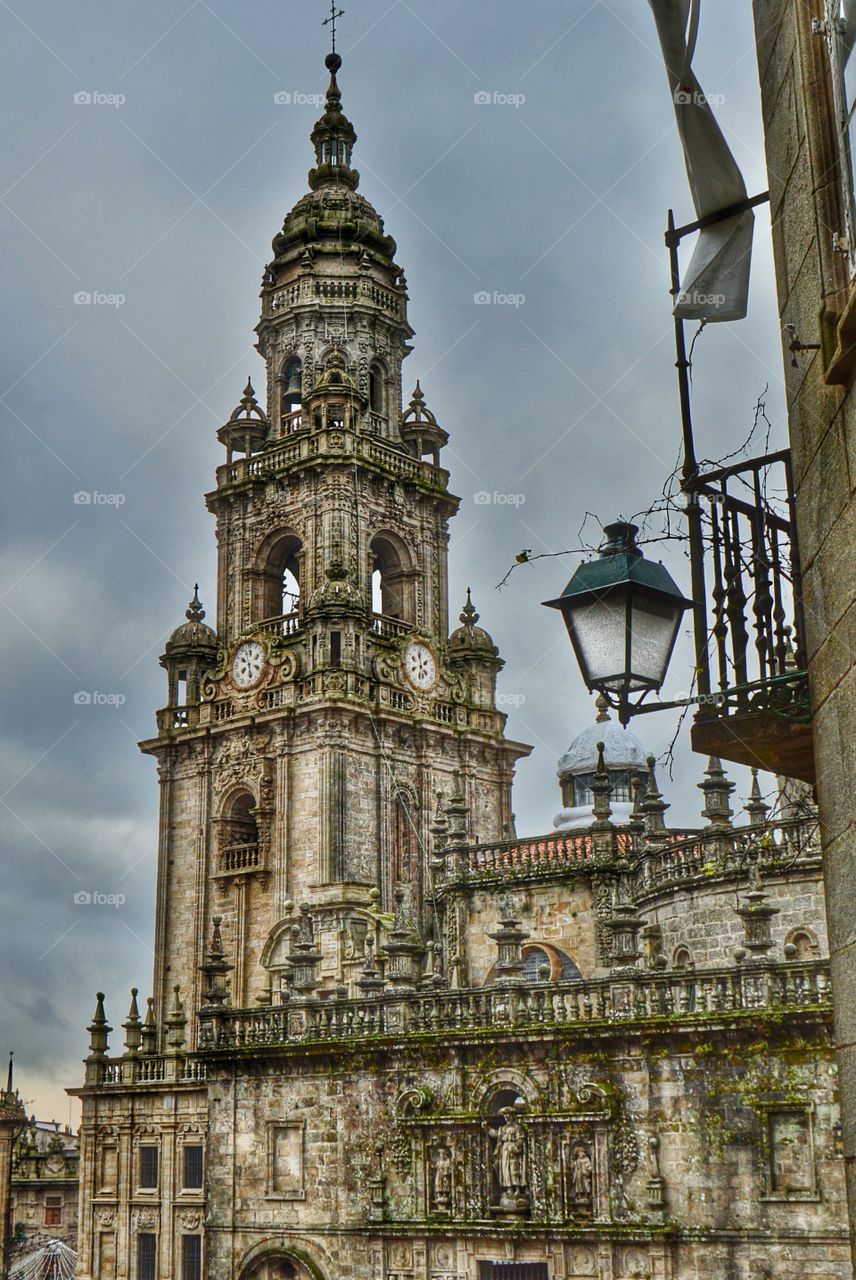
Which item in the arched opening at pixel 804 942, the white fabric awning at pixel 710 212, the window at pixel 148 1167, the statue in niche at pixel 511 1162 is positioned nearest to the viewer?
the white fabric awning at pixel 710 212

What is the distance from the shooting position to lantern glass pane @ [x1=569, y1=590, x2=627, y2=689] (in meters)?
8.78

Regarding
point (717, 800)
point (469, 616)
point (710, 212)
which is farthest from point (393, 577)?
point (710, 212)

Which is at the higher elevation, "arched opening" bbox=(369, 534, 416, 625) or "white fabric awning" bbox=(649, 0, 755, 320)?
"arched opening" bbox=(369, 534, 416, 625)

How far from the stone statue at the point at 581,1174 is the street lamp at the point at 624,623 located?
19427mm

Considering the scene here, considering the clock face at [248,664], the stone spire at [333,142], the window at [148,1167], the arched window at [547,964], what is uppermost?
the stone spire at [333,142]

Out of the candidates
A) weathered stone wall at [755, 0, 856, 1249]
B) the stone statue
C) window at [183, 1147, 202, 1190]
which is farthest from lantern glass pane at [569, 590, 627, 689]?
window at [183, 1147, 202, 1190]

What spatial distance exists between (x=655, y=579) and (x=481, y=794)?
43941 millimetres

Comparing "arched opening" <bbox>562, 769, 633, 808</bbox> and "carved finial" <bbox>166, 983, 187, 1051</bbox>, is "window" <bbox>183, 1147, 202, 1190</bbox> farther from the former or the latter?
"arched opening" <bbox>562, 769, 633, 808</bbox>

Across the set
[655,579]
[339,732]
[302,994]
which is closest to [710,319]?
[655,579]

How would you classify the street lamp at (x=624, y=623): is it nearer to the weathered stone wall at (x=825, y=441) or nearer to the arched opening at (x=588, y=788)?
the weathered stone wall at (x=825, y=441)

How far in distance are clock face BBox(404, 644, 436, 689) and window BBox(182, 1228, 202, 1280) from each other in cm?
1855

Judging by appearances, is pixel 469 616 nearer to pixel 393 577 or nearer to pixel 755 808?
pixel 393 577

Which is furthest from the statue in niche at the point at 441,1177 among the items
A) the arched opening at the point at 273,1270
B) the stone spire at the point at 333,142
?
the stone spire at the point at 333,142

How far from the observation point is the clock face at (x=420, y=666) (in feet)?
168
